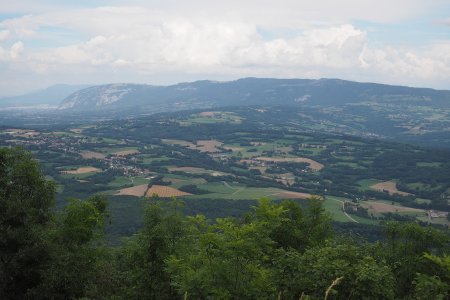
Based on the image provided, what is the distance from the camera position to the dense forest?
64.1 feet

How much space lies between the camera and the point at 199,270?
68.4 ft

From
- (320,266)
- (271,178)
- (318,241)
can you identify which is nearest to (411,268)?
(318,241)

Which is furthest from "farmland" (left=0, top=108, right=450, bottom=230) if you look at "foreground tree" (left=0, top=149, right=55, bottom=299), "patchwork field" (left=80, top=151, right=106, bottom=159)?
"foreground tree" (left=0, top=149, right=55, bottom=299)

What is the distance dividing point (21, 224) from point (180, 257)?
36.7 feet

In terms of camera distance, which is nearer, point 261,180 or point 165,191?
point 165,191

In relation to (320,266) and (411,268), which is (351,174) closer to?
(411,268)

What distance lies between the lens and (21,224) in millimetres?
28156

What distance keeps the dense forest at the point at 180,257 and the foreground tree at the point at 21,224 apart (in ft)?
0.21

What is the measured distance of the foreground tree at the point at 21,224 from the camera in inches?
1061

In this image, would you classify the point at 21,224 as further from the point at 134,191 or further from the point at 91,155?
the point at 91,155

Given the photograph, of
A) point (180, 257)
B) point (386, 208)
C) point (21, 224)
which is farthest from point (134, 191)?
point (180, 257)

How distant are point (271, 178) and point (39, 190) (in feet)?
457

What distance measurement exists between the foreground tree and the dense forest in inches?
2.6

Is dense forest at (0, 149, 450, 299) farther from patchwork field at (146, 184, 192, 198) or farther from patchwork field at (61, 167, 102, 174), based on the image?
patchwork field at (61, 167, 102, 174)
